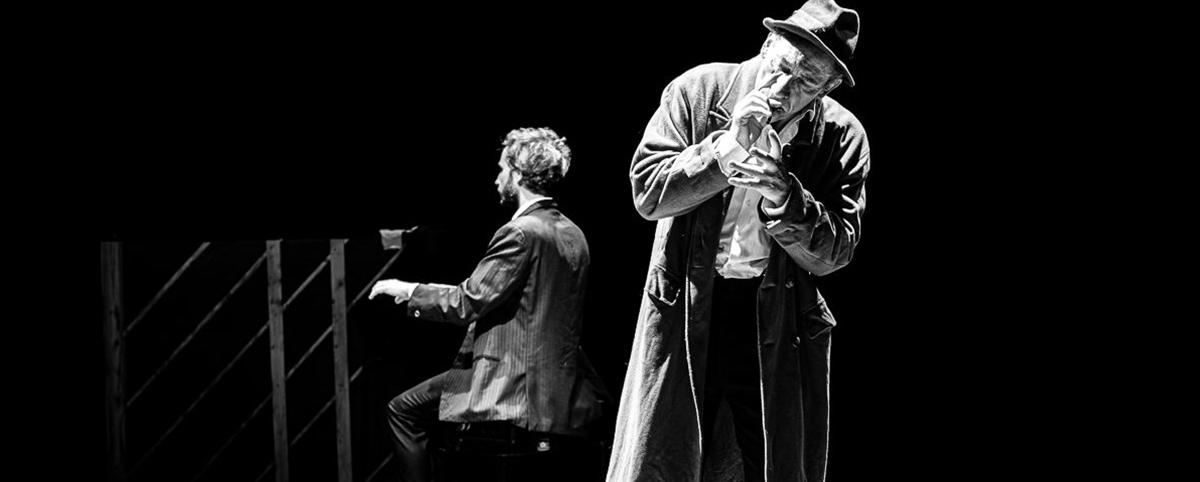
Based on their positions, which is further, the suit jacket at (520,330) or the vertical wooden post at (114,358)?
the vertical wooden post at (114,358)

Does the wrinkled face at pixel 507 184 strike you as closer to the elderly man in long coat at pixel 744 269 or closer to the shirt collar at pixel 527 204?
the shirt collar at pixel 527 204

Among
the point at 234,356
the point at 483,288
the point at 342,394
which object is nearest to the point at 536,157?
the point at 483,288

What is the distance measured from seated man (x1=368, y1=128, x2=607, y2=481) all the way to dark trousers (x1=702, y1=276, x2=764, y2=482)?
4.09 ft

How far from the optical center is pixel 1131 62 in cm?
332

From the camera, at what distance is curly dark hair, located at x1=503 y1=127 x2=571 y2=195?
3576 millimetres

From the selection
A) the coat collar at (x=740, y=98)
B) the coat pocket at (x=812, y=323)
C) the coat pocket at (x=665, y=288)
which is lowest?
the coat pocket at (x=812, y=323)

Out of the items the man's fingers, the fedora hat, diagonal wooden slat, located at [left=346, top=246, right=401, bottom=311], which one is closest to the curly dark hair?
diagonal wooden slat, located at [left=346, top=246, right=401, bottom=311]

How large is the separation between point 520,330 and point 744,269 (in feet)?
4.47

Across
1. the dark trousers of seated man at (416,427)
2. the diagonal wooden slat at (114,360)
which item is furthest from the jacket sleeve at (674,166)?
the diagonal wooden slat at (114,360)

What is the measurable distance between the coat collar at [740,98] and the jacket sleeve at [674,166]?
4 cm

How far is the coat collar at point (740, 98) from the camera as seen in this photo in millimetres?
2143

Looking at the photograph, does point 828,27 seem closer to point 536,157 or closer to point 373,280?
point 536,157

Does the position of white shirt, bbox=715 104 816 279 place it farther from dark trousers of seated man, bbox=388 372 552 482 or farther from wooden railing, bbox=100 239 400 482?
wooden railing, bbox=100 239 400 482

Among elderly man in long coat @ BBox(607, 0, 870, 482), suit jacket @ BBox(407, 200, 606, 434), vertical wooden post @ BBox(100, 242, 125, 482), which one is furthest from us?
vertical wooden post @ BBox(100, 242, 125, 482)
